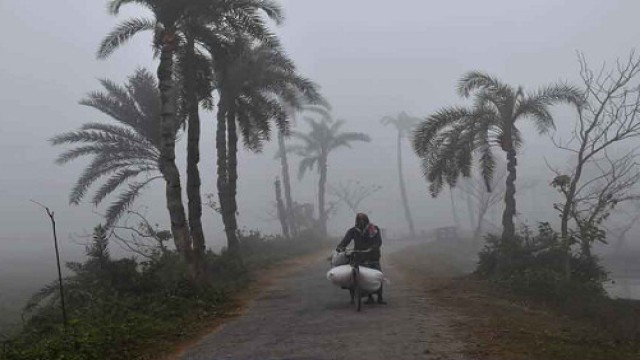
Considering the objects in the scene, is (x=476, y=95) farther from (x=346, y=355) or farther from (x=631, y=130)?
(x=346, y=355)

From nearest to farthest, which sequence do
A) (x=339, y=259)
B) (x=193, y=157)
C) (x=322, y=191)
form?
1. (x=339, y=259)
2. (x=193, y=157)
3. (x=322, y=191)

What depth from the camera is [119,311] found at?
10.1 metres

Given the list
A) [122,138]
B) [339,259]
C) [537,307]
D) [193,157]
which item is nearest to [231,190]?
[122,138]

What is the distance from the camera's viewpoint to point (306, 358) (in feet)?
22.9

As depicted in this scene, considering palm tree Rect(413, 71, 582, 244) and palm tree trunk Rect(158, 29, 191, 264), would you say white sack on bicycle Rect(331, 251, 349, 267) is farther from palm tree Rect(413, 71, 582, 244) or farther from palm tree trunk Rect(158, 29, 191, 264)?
palm tree Rect(413, 71, 582, 244)

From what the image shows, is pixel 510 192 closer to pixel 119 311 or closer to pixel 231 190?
pixel 231 190

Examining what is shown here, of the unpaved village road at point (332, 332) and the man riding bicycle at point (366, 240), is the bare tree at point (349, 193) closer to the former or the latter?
the unpaved village road at point (332, 332)

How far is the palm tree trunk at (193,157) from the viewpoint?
1455cm

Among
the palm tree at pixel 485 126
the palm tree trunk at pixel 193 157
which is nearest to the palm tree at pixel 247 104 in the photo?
the palm tree trunk at pixel 193 157

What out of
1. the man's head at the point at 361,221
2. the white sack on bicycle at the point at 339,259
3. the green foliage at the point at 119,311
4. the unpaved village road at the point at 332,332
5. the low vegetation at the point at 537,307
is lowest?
the low vegetation at the point at 537,307

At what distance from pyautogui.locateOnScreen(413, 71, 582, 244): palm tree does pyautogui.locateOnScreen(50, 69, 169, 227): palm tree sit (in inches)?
359

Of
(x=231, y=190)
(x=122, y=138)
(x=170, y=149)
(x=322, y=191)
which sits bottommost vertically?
(x=231, y=190)

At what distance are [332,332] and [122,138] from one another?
600 inches

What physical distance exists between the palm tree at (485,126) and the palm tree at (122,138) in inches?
359
